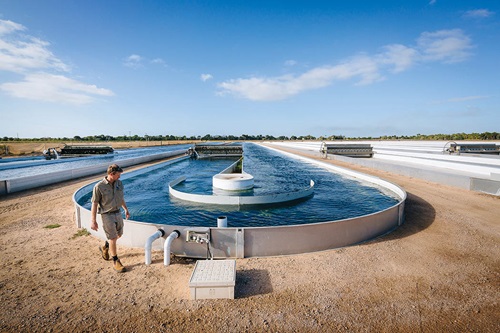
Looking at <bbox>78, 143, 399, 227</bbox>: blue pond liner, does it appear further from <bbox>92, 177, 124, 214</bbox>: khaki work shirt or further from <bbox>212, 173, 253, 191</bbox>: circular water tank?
<bbox>92, 177, 124, 214</bbox>: khaki work shirt

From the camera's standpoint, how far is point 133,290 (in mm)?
3795

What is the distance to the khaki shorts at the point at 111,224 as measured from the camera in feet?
13.8

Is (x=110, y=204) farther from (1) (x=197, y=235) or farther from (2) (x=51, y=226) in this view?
(2) (x=51, y=226)

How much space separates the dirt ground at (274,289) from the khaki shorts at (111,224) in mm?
650

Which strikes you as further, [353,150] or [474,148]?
[353,150]

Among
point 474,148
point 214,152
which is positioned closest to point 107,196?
point 474,148

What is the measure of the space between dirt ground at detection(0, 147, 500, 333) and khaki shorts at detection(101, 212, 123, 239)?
0.65 meters

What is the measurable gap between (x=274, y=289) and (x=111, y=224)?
9.31 feet

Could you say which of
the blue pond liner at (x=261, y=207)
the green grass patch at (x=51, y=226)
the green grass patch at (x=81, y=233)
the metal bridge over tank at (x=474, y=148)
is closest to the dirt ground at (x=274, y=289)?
the green grass patch at (x=81, y=233)

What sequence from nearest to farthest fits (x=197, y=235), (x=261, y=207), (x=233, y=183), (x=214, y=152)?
(x=197, y=235) < (x=261, y=207) < (x=233, y=183) < (x=214, y=152)

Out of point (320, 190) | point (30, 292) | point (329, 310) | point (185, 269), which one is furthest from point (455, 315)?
point (320, 190)

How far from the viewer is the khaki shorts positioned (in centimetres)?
422

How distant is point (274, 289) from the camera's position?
151 inches

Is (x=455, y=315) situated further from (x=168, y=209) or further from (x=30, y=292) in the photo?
(x=168, y=209)
